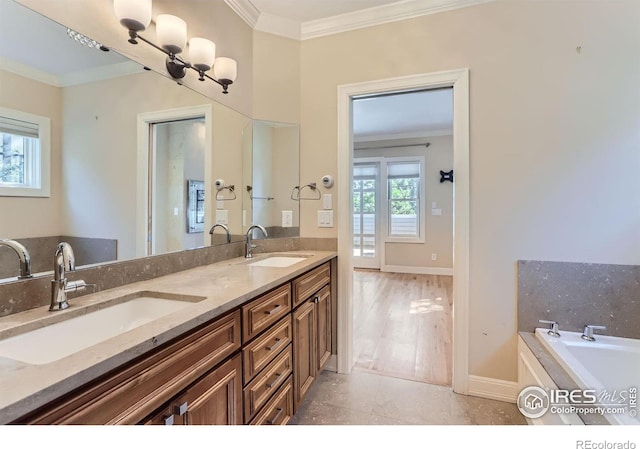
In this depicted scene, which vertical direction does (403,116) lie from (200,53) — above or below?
above

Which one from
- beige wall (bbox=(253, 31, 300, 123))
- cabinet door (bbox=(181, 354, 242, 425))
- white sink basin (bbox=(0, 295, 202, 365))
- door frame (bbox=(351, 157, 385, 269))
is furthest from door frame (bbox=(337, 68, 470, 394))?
door frame (bbox=(351, 157, 385, 269))

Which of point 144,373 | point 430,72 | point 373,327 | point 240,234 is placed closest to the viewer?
point 144,373

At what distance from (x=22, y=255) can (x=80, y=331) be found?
31cm

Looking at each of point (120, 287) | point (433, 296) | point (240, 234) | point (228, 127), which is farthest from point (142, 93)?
point (433, 296)

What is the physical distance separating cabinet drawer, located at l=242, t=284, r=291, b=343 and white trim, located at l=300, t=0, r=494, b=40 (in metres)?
1.91

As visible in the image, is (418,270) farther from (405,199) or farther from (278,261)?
(278,261)

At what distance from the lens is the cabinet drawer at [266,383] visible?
3.77 ft

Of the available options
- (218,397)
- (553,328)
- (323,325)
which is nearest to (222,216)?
(323,325)

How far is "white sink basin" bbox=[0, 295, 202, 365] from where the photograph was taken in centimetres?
79

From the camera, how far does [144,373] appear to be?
74 centimetres

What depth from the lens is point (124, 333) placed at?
756 mm

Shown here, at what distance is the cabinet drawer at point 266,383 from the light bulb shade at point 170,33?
161cm
